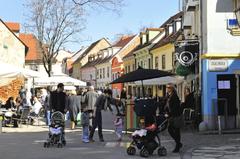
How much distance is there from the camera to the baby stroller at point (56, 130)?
1470 centimetres

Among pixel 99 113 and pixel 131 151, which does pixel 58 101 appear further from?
pixel 131 151

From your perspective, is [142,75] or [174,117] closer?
[174,117]

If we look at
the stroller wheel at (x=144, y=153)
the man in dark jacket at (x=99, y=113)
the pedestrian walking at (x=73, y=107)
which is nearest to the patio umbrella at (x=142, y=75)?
the man in dark jacket at (x=99, y=113)

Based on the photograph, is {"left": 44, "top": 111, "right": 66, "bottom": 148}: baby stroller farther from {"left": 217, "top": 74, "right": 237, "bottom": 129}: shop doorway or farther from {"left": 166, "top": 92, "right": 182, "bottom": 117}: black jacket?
{"left": 217, "top": 74, "right": 237, "bottom": 129}: shop doorway

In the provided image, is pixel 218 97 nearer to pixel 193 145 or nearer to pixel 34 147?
pixel 193 145

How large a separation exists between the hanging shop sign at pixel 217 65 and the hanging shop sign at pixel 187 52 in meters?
2.29

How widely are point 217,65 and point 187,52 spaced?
2.53 meters

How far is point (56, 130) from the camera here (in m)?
14.7

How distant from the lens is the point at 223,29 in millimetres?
19531

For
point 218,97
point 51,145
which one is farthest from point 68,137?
point 218,97

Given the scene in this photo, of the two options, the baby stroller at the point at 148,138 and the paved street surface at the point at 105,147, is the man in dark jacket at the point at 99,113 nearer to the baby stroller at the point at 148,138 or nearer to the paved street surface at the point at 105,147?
the paved street surface at the point at 105,147

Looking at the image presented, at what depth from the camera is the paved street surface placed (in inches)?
496

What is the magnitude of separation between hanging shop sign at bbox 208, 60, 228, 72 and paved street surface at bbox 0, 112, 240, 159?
2635 mm

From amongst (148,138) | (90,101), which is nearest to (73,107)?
(90,101)
